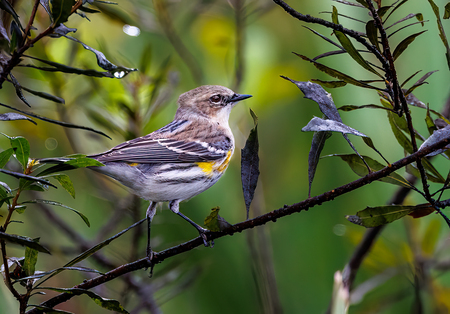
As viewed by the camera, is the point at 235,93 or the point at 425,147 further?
the point at 235,93

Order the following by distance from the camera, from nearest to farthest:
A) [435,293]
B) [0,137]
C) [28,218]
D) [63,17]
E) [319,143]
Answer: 1. [63,17]
2. [319,143]
3. [435,293]
4. [0,137]
5. [28,218]

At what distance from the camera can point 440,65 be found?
65.7 inches

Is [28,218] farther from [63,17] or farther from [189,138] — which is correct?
[63,17]

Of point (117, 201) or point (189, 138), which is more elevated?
point (189, 138)

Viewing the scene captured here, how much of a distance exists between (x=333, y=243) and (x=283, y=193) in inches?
10.6

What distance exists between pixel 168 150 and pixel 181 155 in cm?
6

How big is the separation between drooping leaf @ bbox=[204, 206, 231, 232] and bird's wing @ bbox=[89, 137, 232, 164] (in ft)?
2.33

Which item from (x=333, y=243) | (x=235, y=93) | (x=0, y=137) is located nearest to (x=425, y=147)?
(x=333, y=243)

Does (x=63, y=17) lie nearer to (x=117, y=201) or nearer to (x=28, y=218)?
(x=117, y=201)

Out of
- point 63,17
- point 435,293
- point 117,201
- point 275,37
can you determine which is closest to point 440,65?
point 275,37

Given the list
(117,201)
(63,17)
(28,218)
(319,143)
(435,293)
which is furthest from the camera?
(28,218)

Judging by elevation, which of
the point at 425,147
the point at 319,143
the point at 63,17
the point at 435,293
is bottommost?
the point at 435,293

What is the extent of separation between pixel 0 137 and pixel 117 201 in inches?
21.7

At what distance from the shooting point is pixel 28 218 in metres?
1.79
